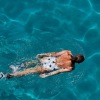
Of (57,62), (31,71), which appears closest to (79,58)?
(57,62)

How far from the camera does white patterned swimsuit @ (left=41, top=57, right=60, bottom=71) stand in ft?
28.8

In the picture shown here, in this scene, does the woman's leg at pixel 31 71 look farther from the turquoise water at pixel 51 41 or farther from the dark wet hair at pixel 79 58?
the dark wet hair at pixel 79 58

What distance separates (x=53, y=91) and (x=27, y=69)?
3.52 ft

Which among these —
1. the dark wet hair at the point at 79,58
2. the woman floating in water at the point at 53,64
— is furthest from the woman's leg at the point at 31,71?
the dark wet hair at the point at 79,58

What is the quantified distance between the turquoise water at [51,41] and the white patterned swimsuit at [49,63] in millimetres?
650

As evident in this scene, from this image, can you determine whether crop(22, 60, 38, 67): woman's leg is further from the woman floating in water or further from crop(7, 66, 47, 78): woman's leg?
crop(7, 66, 47, 78): woman's leg

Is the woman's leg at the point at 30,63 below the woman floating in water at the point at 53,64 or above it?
above

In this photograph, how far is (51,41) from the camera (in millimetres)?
10000

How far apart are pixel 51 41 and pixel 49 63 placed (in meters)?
1.34

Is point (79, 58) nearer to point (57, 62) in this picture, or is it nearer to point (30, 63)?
point (57, 62)

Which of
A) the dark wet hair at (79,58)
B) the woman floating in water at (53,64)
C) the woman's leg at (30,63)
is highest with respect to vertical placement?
the woman's leg at (30,63)

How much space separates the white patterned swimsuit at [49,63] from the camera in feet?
28.8

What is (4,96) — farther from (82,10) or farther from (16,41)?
(82,10)

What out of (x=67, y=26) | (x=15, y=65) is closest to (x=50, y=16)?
(x=67, y=26)
